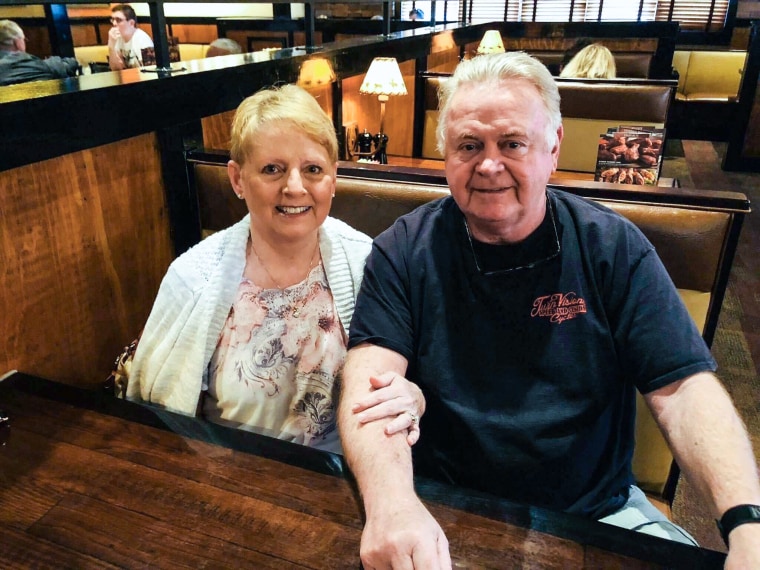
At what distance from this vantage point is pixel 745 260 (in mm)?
4250

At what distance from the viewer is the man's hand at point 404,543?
86 centimetres

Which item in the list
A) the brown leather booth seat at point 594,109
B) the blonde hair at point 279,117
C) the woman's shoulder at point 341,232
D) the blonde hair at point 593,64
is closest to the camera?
the blonde hair at point 279,117

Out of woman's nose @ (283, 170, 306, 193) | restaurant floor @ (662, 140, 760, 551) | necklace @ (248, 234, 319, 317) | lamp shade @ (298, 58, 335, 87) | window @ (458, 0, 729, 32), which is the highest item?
window @ (458, 0, 729, 32)

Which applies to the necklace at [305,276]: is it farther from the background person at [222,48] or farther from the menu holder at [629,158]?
the background person at [222,48]

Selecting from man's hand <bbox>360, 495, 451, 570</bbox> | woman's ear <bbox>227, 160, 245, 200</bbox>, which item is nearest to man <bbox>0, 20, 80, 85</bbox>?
woman's ear <bbox>227, 160, 245, 200</bbox>

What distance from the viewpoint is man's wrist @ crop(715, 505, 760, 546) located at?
0.94m

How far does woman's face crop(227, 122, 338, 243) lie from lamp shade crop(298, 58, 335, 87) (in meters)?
1.30

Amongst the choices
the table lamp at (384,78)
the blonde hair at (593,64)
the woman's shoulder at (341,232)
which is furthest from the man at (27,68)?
the blonde hair at (593,64)

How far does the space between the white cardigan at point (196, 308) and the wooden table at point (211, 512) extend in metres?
0.24

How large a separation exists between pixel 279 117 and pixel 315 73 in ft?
4.89

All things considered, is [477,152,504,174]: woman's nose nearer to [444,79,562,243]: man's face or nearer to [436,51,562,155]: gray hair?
[444,79,562,243]: man's face

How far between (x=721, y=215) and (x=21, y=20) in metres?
8.50

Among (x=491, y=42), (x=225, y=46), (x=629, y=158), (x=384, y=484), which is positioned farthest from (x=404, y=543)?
(x=491, y=42)

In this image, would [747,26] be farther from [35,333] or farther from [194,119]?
[35,333]
